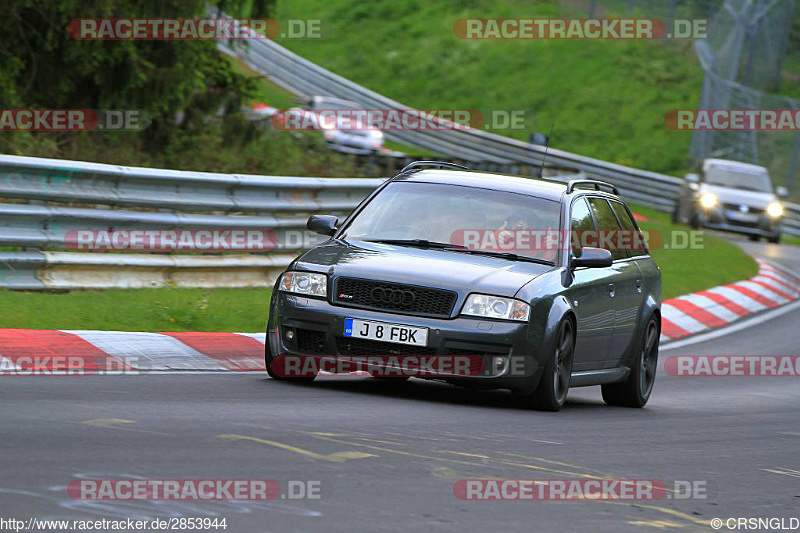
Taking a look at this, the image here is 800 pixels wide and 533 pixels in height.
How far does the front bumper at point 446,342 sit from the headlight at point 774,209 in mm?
23957

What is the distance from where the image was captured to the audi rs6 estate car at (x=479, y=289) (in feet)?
30.6

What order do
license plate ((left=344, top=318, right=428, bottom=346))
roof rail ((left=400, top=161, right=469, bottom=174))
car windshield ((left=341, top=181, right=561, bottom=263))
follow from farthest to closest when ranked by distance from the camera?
roof rail ((left=400, top=161, right=469, bottom=174)), car windshield ((left=341, top=181, right=561, bottom=263)), license plate ((left=344, top=318, right=428, bottom=346))

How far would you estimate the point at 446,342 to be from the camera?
9.23 metres

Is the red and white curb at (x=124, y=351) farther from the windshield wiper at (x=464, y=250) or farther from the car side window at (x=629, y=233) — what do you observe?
the car side window at (x=629, y=233)

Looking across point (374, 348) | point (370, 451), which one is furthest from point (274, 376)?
point (370, 451)

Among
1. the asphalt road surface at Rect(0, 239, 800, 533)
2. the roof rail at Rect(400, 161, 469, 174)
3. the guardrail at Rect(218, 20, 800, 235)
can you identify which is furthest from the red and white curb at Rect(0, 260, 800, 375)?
the guardrail at Rect(218, 20, 800, 235)

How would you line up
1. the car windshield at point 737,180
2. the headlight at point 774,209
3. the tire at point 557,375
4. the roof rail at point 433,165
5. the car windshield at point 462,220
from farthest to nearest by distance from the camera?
the car windshield at point 737,180 < the headlight at point 774,209 < the roof rail at point 433,165 < the car windshield at point 462,220 < the tire at point 557,375

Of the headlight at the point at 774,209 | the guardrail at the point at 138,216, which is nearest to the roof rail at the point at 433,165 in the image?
the guardrail at the point at 138,216

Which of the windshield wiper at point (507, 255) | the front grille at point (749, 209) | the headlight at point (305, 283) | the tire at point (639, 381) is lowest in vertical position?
the tire at point (639, 381)

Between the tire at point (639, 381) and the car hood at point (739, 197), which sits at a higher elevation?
the car hood at point (739, 197)

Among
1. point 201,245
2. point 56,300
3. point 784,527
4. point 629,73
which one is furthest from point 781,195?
point 784,527

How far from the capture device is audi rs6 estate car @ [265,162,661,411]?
9.33 metres

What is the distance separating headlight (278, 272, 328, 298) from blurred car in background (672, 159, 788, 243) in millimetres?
23295

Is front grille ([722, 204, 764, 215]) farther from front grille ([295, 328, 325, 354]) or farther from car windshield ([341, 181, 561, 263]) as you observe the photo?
front grille ([295, 328, 325, 354])
